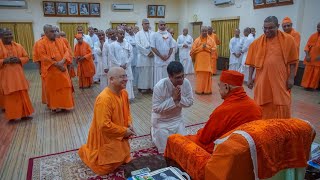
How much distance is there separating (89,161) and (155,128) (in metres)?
0.91

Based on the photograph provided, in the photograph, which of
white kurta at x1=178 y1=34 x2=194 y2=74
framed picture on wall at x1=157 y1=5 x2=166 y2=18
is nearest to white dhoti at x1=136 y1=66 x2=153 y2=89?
white kurta at x1=178 y1=34 x2=194 y2=74

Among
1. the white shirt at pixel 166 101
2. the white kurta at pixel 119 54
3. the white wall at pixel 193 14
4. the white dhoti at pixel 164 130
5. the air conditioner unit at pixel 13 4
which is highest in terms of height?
the air conditioner unit at pixel 13 4

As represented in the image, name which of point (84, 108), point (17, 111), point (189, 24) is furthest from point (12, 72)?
point (189, 24)

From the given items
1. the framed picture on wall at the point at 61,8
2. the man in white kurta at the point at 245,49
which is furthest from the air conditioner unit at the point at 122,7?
the man in white kurta at the point at 245,49

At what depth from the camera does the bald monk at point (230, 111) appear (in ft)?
6.68

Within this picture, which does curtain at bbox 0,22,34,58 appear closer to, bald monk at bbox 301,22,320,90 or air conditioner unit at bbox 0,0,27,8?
air conditioner unit at bbox 0,0,27,8

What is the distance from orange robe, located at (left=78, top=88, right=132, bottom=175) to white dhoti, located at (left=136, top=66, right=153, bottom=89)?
3835 millimetres

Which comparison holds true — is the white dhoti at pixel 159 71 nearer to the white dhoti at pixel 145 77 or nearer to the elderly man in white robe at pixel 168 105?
the white dhoti at pixel 145 77

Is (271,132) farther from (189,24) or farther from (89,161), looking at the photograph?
(189,24)

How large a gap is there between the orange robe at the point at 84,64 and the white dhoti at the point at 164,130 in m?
4.73

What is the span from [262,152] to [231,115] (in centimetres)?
57

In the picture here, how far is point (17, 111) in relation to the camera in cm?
448

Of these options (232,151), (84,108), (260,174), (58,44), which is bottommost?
(84,108)

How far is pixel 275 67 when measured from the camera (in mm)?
3164
